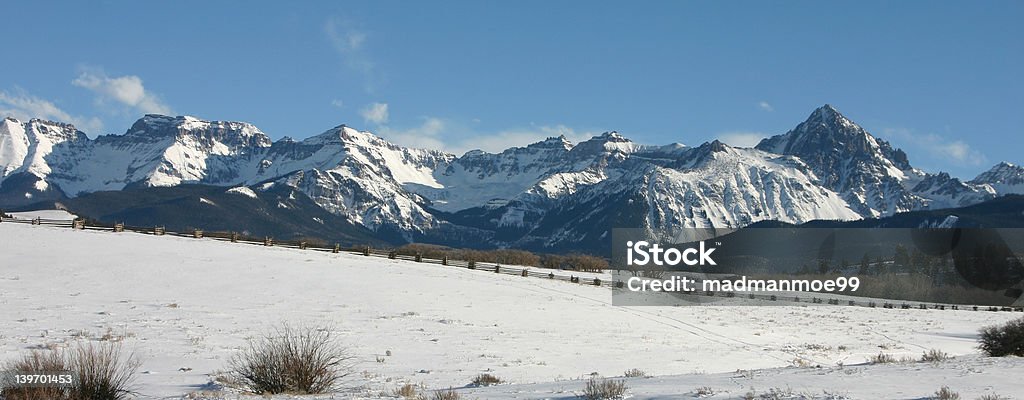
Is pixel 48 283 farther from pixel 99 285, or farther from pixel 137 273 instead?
pixel 137 273

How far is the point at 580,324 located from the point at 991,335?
18.2 metres

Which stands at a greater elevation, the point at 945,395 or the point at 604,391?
the point at 945,395

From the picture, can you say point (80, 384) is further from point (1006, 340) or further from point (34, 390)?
point (1006, 340)

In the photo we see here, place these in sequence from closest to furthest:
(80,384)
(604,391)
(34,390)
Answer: (34,390)
(604,391)
(80,384)

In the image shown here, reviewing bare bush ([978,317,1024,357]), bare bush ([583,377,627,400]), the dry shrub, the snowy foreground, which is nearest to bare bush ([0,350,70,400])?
the dry shrub

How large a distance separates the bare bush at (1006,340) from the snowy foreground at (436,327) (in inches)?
198

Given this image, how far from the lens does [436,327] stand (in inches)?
1344

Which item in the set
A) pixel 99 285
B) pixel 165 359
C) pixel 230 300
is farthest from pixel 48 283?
pixel 165 359

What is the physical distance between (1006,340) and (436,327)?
2104 cm

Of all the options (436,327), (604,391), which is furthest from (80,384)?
(436,327)

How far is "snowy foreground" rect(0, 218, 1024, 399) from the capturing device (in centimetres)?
1753

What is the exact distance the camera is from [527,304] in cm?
4709

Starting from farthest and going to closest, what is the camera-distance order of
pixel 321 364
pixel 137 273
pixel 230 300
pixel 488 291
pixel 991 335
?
pixel 488 291
pixel 137 273
pixel 230 300
pixel 991 335
pixel 321 364

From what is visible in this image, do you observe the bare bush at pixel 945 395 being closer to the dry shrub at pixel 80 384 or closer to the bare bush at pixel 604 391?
the bare bush at pixel 604 391
